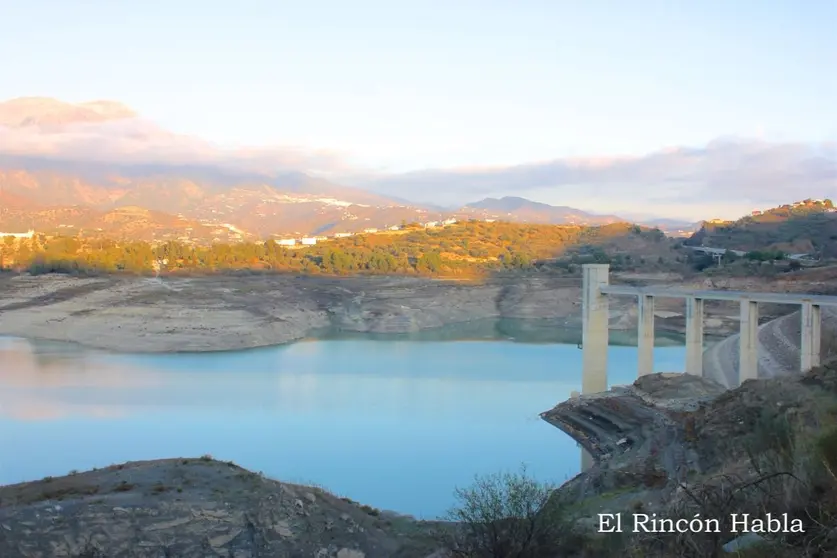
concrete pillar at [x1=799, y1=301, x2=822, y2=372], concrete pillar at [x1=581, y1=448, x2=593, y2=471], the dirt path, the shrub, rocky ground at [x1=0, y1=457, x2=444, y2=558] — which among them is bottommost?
concrete pillar at [x1=581, y1=448, x2=593, y2=471]

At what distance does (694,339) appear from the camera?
17688 millimetres

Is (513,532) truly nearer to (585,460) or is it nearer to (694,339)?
(585,460)

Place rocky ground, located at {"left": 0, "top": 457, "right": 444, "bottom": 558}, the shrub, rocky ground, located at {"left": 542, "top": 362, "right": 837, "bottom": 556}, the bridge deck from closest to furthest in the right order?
rocky ground, located at {"left": 542, "top": 362, "right": 837, "bottom": 556}, the shrub, rocky ground, located at {"left": 0, "top": 457, "right": 444, "bottom": 558}, the bridge deck

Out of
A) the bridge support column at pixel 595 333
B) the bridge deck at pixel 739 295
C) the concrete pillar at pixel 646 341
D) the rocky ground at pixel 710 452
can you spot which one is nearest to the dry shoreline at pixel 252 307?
the bridge support column at pixel 595 333

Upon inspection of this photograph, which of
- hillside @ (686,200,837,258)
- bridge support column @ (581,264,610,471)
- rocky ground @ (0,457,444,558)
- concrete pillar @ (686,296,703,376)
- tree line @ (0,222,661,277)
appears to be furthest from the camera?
tree line @ (0,222,661,277)

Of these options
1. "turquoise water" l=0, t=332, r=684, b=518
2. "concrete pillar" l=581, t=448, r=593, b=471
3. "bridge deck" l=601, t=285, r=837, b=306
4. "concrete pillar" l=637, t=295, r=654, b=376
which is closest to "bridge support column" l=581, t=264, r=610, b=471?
"bridge deck" l=601, t=285, r=837, b=306

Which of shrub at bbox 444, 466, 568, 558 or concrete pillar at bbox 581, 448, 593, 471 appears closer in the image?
shrub at bbox 444, 466, 568, 558

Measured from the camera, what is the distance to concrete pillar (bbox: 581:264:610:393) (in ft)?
68.5

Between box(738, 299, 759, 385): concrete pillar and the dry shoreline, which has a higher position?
box(738, 299, 759, 385): concrete pillar

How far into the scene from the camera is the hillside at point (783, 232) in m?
46.0

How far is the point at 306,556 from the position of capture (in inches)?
308

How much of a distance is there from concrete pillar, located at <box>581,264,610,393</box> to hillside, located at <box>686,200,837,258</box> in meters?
27.2

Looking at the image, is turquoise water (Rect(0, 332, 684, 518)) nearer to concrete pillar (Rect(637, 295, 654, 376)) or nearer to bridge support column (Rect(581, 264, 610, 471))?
bridge support column (Rect(581, 264, 610, 471))

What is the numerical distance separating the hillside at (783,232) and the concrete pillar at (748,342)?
101 feet
